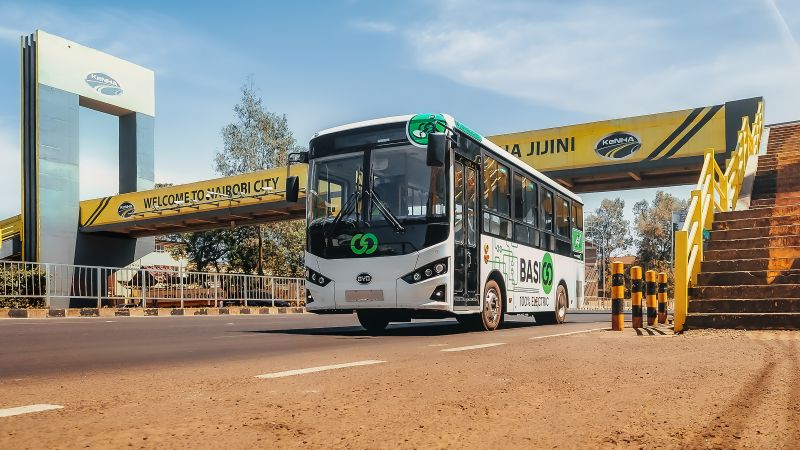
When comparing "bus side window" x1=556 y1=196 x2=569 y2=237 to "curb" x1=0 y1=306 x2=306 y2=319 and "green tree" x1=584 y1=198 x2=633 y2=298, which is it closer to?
"curb" x1=0 y1=306 x2=306 y2=319

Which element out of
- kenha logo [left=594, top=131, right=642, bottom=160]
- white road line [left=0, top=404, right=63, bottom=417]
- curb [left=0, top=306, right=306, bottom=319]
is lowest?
curb [left=0, top=306, right=306, bottom=319]

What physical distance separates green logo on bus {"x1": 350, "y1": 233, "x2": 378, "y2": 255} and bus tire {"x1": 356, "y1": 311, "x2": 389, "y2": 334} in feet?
5.15

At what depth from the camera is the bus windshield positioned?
32.9 feet

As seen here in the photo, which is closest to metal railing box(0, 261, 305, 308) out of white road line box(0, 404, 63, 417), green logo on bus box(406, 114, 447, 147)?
green logo on bus box(406, 114, 447, 147)

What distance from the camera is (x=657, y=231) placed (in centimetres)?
8400

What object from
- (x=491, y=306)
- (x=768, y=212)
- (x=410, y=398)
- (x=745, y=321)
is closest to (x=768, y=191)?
(x=768, y=212)

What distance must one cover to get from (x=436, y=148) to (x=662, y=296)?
5131mm

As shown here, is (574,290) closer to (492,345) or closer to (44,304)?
(492,345)

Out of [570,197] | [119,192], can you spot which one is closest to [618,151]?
[570,197]

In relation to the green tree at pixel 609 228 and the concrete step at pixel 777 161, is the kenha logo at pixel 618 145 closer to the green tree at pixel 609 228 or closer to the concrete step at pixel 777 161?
the concrete step at pixel 777 161

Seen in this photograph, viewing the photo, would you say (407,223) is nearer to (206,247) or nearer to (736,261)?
(736,261)

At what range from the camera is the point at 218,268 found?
43.9m

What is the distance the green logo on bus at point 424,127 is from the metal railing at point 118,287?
1559cm

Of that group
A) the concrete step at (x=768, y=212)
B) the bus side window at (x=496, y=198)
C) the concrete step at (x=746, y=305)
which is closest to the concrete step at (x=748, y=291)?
the concrete step at (x=746, y=305)
